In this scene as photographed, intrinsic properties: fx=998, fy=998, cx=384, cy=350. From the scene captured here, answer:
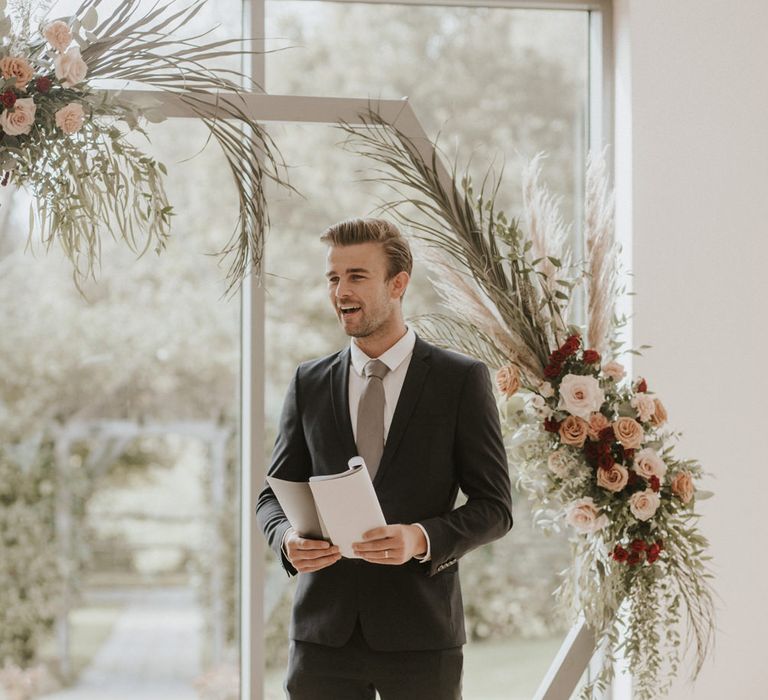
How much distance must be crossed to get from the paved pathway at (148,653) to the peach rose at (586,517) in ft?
4.36

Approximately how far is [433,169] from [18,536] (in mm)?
1741

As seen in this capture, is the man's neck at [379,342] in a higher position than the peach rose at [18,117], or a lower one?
lower

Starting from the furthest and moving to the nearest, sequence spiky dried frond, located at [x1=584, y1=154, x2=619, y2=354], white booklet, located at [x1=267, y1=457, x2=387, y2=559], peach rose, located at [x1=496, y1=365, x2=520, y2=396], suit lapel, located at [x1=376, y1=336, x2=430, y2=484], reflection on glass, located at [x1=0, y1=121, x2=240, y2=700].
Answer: reflection on glass, located at [x1=0, y1=121, x2=240, y2=700], spiky dried frond, located at [x1=584, y1=154, x2=619, y2=354], peach rose, located at [x1=496, y1=365, x2=520, y2=396], suit lapel, located at [x1=376, y1=336, x2=430, y2=484], white booklet, located at [x1=267, y1=457, x2=387, y2=559]

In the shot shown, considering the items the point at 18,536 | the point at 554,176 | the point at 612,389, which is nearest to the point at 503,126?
the point at 554,176

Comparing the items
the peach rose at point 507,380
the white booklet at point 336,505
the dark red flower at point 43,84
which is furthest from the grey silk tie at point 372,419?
the dark red flower at point 43,84

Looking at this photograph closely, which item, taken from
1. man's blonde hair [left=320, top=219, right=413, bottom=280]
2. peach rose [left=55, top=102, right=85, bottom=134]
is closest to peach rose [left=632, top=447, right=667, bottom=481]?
man's blonde hair [left=320, top=219, right=413, bottom=280]

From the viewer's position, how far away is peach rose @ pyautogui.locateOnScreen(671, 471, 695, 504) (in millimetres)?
2666

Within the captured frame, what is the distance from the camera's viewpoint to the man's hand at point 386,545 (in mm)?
2127

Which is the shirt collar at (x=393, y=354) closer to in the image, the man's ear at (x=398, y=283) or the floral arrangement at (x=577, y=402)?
the man's ear at (x=398, y=283)

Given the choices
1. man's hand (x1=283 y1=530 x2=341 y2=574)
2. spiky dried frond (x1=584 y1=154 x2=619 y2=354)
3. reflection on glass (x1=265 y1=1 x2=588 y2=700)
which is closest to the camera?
man's hand (x1=283 y1=530 x2=341 y2=574)

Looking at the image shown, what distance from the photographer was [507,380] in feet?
8.93

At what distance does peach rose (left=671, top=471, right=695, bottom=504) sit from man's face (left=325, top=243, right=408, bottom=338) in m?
0.91

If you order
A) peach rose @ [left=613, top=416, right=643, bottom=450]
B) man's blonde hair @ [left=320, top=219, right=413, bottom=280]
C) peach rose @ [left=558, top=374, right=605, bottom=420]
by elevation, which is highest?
man's blonde hair @ [left=320, top=219, right=413, bottom=280]

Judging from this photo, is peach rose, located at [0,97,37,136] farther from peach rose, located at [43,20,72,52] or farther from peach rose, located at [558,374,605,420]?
peach rose, located at [558,374,605,420]
